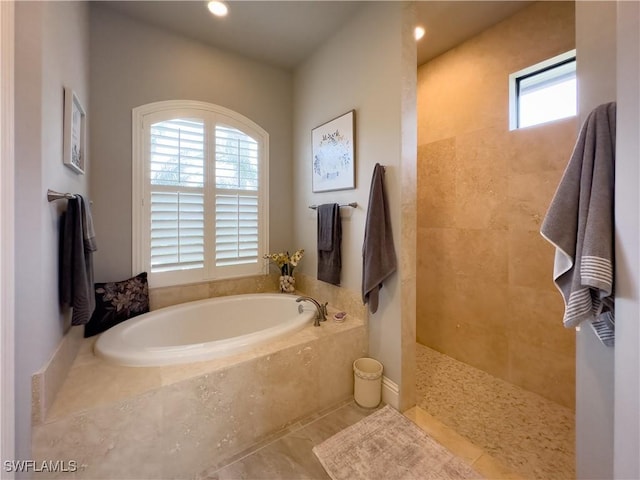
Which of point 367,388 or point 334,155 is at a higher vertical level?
point 334,155

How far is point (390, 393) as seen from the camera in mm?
1834

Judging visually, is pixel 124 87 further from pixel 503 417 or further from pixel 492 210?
pixel 503 417

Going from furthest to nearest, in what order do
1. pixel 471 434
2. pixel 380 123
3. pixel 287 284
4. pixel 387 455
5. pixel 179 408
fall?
pixel 287 284 → pixel 380 123 → pixel 471 434 → pixel 387 455 → pixel 179 408

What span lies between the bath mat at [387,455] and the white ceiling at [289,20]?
289 cm

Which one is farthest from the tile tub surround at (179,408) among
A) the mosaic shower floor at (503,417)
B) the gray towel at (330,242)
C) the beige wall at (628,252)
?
the beige wall at (628,252)

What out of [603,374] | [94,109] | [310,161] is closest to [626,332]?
[603,374]

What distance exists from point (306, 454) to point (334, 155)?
2101 mm

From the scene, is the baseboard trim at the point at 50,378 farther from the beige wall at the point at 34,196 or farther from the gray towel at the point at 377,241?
the gray towel at the point at 377,241

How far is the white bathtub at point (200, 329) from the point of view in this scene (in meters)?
1.44

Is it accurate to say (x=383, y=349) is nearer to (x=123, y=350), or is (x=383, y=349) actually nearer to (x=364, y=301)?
(x=364, y=301)

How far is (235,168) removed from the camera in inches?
100

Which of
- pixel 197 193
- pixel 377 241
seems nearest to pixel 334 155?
pixel 377 241

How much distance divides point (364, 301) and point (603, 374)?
1183 mm

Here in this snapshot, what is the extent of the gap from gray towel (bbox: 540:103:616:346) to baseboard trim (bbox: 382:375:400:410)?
1.24 m
